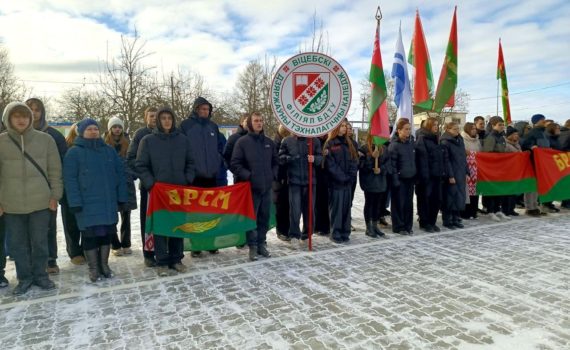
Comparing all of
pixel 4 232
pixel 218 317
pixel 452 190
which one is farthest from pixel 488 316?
pixel 4 232

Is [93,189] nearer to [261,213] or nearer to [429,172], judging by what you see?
[261,213]

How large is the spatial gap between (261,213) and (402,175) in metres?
2.81

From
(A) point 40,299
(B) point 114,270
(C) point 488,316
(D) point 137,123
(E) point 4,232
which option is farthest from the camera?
(D) point 137,123

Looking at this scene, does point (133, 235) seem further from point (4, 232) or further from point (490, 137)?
point (490, 137)

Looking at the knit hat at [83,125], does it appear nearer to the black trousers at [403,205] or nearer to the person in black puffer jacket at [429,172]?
the black trousers at [403,205]

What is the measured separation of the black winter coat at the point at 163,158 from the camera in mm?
5133

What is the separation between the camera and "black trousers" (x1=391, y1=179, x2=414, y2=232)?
24.2 feet

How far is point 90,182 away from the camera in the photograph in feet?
15.9

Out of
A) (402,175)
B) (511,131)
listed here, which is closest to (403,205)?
(402,175)

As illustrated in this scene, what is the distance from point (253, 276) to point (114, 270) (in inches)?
76.6

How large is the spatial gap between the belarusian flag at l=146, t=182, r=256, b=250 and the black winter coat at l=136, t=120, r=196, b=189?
13 centimetres

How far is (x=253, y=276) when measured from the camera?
5.10m

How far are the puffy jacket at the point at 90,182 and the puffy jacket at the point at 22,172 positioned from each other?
0.27m

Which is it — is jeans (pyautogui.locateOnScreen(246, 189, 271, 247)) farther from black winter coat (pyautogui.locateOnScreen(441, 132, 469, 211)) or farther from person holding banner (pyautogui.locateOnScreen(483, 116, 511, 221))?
person holding banner (pyautogui.locateOnScreen(483, 116, 511, 221))
